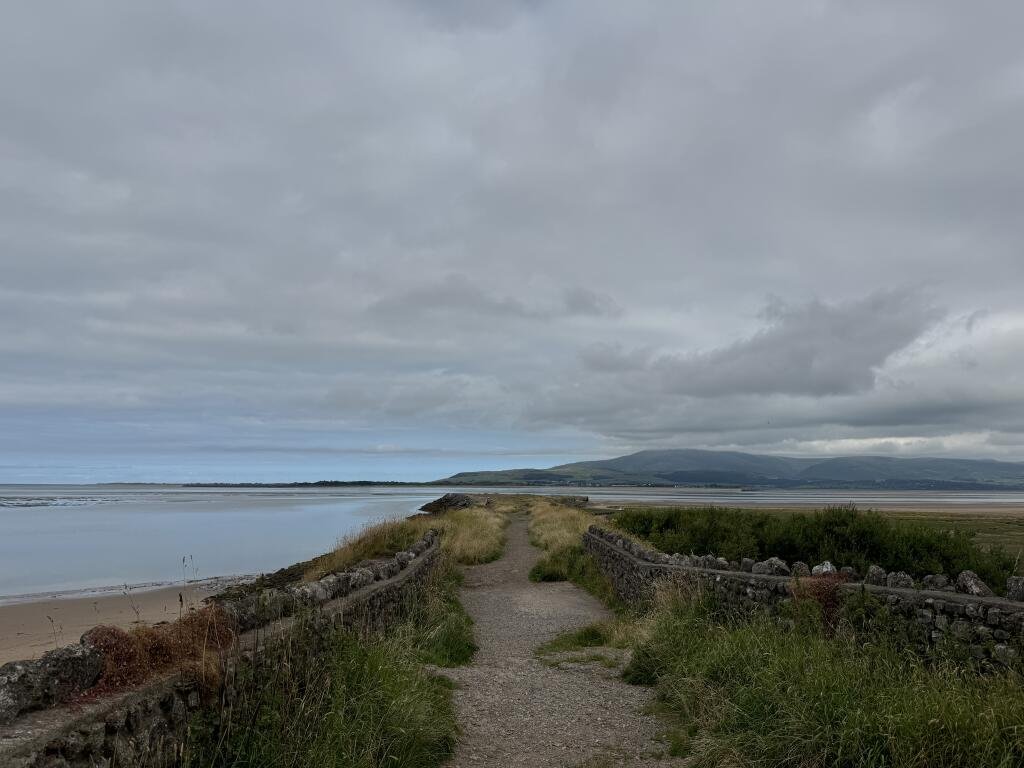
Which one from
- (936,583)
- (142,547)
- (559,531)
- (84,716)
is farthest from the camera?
(142,547)

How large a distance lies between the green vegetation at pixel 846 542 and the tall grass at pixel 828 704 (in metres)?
4.07

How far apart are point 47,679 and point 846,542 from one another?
11783 mm

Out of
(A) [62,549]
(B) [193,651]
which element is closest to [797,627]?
(B) [193,651]

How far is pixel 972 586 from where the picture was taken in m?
6.88

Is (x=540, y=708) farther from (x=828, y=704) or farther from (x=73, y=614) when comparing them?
(x=73, y=614)

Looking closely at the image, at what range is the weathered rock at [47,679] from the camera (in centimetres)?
370

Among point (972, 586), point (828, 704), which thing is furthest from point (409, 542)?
point (828, 704)

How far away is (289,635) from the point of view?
19.5ft

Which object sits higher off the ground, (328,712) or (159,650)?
(159,650)

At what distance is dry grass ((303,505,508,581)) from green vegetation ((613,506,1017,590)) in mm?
6409

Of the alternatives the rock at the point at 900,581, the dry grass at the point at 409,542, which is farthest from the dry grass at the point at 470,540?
the rock at the point at 900,581

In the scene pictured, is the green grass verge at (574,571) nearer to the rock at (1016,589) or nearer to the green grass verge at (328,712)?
the green grass verge at (328,712)

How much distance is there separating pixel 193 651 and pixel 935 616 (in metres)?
6.67

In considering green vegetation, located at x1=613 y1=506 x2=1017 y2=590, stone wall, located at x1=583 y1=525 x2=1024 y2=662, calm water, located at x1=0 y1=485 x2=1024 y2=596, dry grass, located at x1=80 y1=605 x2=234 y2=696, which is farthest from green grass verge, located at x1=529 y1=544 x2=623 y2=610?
dry grass, located at x1=80 y1=605 x2=234 y2=696
